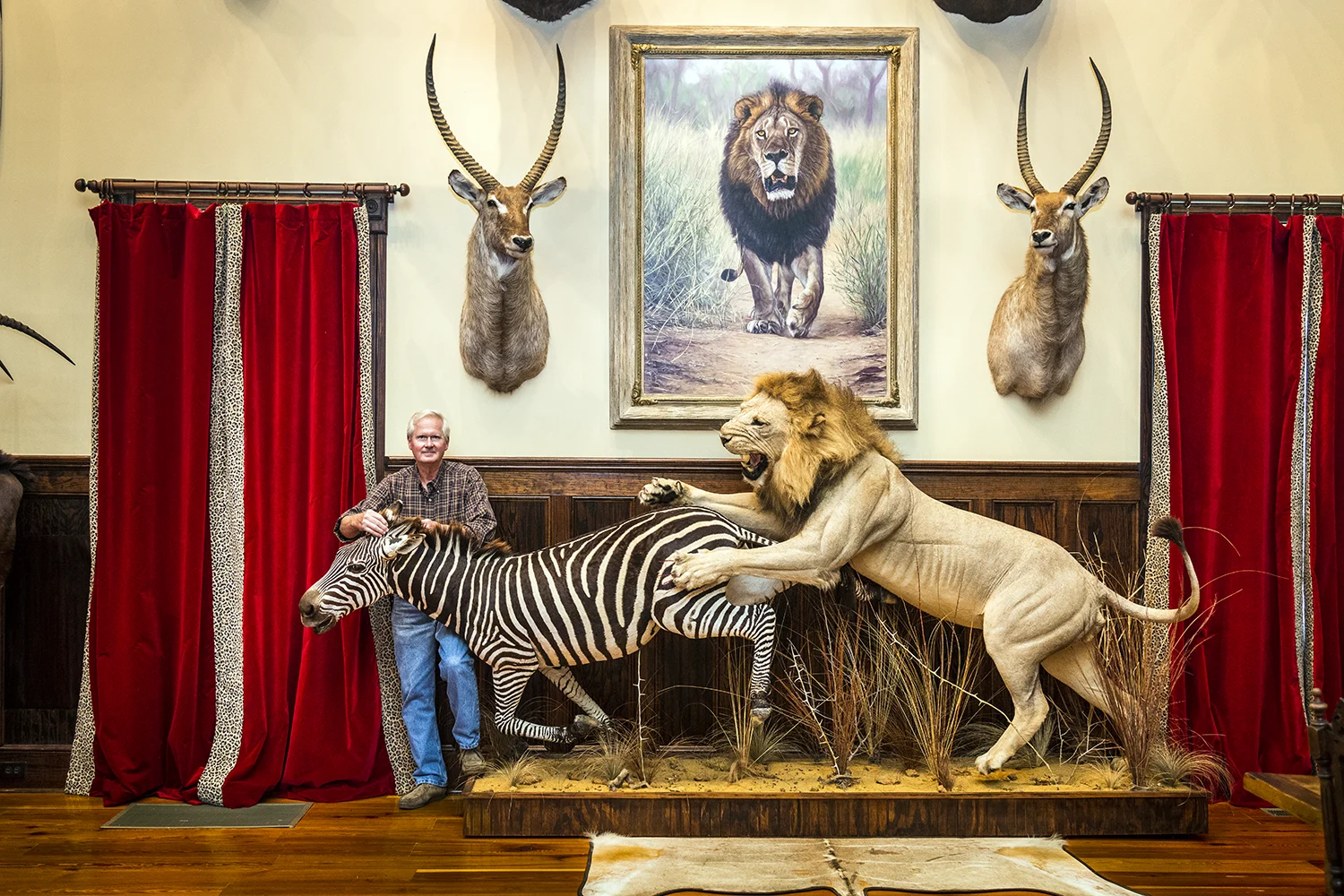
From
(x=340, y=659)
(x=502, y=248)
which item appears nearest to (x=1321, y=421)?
(x=502, y=248)

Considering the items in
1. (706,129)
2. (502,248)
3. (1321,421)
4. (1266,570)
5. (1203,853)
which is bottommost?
(1203,853)

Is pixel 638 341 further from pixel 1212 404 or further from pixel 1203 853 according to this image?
pixel 1203 853

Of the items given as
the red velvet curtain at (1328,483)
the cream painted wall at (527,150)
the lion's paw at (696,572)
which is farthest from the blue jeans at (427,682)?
the red velvet curtain at (1328,483)

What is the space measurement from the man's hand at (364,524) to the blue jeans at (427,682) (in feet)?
1.07

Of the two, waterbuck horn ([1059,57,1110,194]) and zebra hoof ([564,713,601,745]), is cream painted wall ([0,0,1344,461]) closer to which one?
waterbuck horn ([1059,57,1110,194])

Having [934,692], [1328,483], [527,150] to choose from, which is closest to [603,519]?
[934,692]

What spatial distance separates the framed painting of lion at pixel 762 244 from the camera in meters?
4.29

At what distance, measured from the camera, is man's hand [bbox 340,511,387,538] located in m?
3.72

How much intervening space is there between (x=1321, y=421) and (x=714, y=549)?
2.54m

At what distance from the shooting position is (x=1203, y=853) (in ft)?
11.3

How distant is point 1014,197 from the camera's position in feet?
13.2

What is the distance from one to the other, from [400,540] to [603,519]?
891mm

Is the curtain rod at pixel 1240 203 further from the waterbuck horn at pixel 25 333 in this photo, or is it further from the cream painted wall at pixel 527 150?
the waterbuck horn at pixel 25 333

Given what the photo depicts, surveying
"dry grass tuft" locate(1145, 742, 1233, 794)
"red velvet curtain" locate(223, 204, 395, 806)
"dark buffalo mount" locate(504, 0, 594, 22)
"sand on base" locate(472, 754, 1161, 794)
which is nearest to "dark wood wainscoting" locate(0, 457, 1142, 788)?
"red velvet curtain" locate(223, 204, 395, 806)
